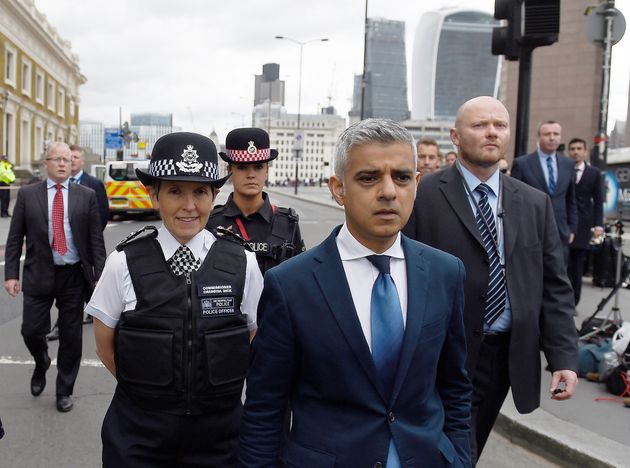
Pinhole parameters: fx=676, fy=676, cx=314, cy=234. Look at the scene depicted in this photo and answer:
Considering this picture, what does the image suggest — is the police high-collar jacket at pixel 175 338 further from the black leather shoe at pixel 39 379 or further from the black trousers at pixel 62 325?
the black leather shoe at pixel 39 379

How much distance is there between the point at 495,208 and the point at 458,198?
0.19 meters

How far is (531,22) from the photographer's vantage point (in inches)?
204

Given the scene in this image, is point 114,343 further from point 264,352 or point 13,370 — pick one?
point 13,370

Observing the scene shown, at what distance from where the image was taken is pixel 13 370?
20.3 ft

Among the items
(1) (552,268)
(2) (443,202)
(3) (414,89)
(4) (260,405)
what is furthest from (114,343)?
(3) (414,89)

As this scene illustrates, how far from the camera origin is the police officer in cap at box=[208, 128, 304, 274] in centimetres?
368

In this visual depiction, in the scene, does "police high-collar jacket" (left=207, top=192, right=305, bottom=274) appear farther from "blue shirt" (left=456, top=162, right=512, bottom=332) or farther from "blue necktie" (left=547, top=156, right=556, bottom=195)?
"blue necktie" (left=547, top=156, right=556, bottom=195)

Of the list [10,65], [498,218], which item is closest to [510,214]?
[498,218]

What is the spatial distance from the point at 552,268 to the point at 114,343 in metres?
1.99

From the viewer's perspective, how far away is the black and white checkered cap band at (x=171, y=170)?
98.0 inches

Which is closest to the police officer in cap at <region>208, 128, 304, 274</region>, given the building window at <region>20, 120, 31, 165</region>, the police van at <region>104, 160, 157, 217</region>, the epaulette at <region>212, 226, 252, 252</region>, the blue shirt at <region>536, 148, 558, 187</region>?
the epaulette at <region>212, 226, 252, 252</region>

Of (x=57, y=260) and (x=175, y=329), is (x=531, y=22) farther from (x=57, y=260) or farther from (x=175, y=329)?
(x=57, y=260)

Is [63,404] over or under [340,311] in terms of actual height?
under

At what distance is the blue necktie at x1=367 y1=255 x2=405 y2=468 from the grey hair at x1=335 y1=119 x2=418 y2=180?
366 mm
